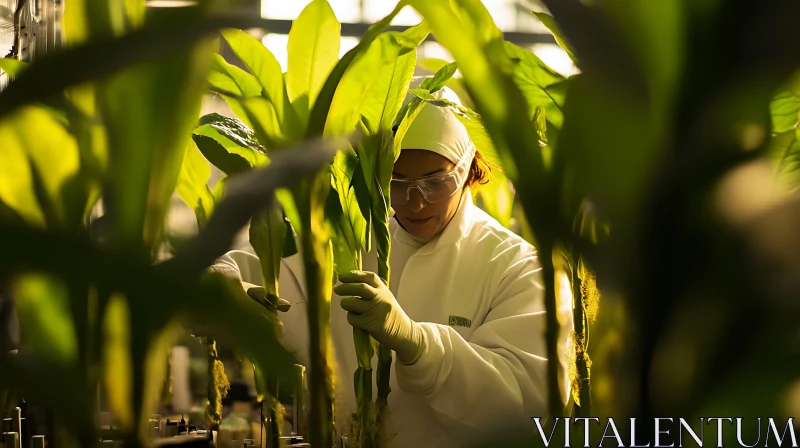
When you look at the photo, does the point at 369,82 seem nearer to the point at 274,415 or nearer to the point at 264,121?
the point at 264,121

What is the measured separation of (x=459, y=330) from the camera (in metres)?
1.36

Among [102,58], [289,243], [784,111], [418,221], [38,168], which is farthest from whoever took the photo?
[418,221]

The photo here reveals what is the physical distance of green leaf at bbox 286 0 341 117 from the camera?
0.81 meters

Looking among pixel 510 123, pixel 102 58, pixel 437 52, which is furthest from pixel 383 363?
pixel 437 52

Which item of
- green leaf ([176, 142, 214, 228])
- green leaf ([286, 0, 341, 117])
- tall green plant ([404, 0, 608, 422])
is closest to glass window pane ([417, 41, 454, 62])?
tall green plant ([404, 0, 608, 422])

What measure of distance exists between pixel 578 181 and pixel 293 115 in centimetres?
50

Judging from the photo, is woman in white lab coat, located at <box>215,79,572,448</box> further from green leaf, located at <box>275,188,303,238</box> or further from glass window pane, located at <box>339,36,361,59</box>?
glass window pane, located at <box>339,36,361,59</box>

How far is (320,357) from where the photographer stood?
2.63 ft

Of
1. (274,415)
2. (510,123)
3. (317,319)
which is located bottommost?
(274,415)

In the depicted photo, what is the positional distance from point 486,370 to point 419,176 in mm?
362

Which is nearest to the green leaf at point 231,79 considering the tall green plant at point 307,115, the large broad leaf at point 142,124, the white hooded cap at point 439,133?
the tall green plant at point 307,115

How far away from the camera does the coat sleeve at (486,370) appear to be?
1.05m

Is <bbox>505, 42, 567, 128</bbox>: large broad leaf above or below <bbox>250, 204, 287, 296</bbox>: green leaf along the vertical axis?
above

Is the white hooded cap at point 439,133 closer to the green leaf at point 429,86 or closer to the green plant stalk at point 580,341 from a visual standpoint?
the green leaf at point 429,86
